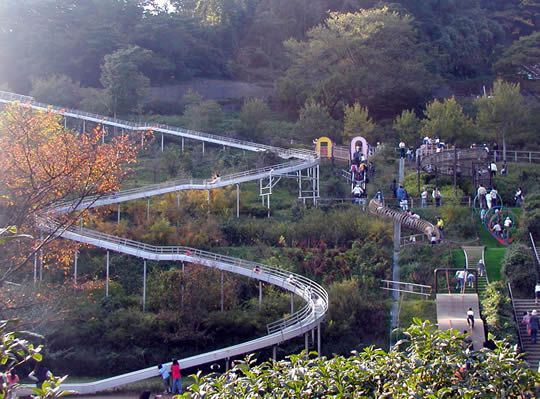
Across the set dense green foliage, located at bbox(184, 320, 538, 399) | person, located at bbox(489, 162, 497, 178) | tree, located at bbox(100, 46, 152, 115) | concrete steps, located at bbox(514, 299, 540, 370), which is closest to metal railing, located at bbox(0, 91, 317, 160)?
tree, located at bbox(100, 46, 152, 115)

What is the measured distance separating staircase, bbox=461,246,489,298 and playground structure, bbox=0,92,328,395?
5.17 metres

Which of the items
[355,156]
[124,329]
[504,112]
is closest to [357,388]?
[124,329]

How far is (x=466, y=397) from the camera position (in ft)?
29.3

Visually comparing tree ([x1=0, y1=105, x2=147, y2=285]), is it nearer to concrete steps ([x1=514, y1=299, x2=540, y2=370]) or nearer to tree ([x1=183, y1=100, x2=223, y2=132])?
concrete steps ([x1=514, y1=299, x2=540, y2=370])

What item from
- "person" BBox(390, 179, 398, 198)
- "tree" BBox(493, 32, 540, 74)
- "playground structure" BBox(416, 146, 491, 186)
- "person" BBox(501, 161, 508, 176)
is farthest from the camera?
"tree" BBox(493, 32, 540, 74)

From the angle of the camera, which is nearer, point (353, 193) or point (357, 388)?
point (357, 388)

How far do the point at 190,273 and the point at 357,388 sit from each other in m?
20.4

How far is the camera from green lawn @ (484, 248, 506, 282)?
30.2 meters

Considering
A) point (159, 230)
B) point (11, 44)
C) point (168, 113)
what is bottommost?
point (159, 230)

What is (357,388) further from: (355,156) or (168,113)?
(168,113)

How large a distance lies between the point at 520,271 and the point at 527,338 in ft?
14.0

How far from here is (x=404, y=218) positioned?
3438cm

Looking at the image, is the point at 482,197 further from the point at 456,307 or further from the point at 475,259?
the point at 456,307

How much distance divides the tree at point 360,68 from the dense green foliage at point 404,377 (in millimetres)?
43057
